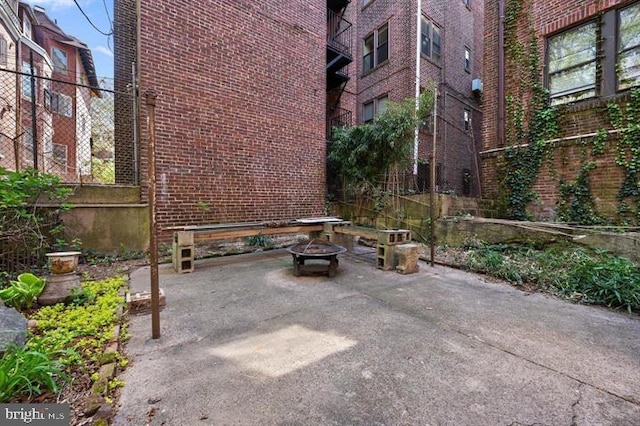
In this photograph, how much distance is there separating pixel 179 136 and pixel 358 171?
4.44 m

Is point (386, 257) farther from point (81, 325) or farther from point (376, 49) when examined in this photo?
point (376, 49)

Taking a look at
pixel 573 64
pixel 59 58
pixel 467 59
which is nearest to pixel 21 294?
pixel 573 64

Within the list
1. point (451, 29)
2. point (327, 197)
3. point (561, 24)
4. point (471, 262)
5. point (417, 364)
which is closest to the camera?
point (417, 364)

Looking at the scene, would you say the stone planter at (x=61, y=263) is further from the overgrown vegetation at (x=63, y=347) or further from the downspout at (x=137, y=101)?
the downspout at (x=137, y=101)

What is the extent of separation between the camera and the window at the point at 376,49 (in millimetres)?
11125

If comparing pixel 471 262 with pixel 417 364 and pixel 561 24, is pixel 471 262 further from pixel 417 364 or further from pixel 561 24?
pixel 561 24

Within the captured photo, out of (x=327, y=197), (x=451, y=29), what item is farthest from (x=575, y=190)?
(x=451, y=29)

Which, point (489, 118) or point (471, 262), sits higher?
point (489, 118)

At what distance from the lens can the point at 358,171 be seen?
7.78 metres

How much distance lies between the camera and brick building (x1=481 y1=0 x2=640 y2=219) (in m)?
5.48

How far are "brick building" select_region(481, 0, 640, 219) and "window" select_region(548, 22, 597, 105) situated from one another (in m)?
0.02

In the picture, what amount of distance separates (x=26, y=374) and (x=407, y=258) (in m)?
4.40

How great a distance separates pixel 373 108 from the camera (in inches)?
460

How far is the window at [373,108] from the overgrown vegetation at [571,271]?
752 cm
